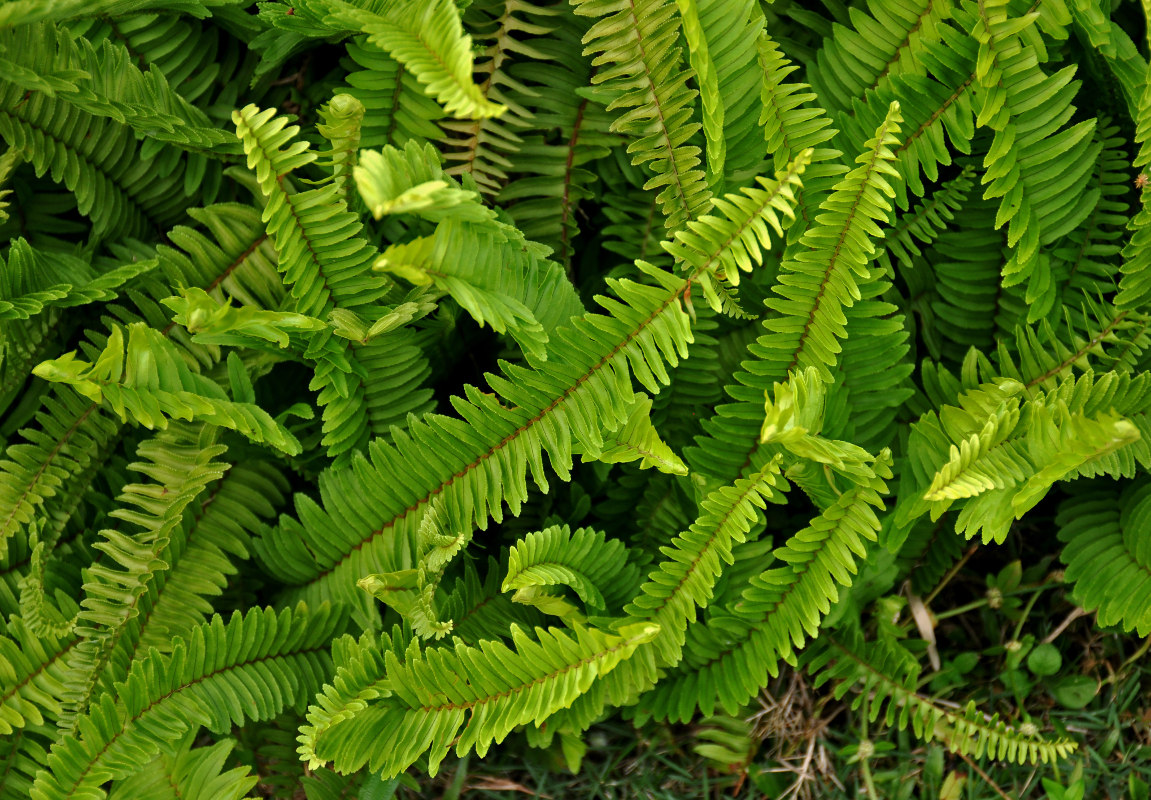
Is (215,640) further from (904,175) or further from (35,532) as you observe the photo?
(904,175)

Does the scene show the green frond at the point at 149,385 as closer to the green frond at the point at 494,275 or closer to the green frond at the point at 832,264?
the green frond at the point at 494,275

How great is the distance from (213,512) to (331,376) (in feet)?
1.34

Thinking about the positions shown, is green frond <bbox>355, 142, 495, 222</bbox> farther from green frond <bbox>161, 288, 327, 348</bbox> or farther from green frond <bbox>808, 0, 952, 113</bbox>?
green frond <bbox>808, 0, 952, 113</bbox>

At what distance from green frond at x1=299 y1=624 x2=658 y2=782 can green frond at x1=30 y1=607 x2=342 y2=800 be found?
162 mm

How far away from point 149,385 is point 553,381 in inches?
26.8

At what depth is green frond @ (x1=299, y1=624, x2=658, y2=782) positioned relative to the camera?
158 cm

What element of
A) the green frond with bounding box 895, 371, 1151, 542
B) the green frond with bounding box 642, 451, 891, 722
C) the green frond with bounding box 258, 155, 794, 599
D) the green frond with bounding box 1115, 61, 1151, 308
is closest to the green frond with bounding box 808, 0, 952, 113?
the green frond with bounding box 1115, 61, 1151, 308

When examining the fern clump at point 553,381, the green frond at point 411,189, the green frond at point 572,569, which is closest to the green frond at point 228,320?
the fern clump at point 553,381

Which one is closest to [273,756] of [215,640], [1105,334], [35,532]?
[215,640]

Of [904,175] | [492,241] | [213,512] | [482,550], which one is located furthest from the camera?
[482,550]

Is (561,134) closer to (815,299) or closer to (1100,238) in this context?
(815,299)

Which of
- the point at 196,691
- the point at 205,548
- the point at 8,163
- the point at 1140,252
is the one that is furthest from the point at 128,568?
the point at 1140,252

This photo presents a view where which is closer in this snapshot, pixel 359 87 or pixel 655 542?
pixel 359 87

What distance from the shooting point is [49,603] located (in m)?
1.78
